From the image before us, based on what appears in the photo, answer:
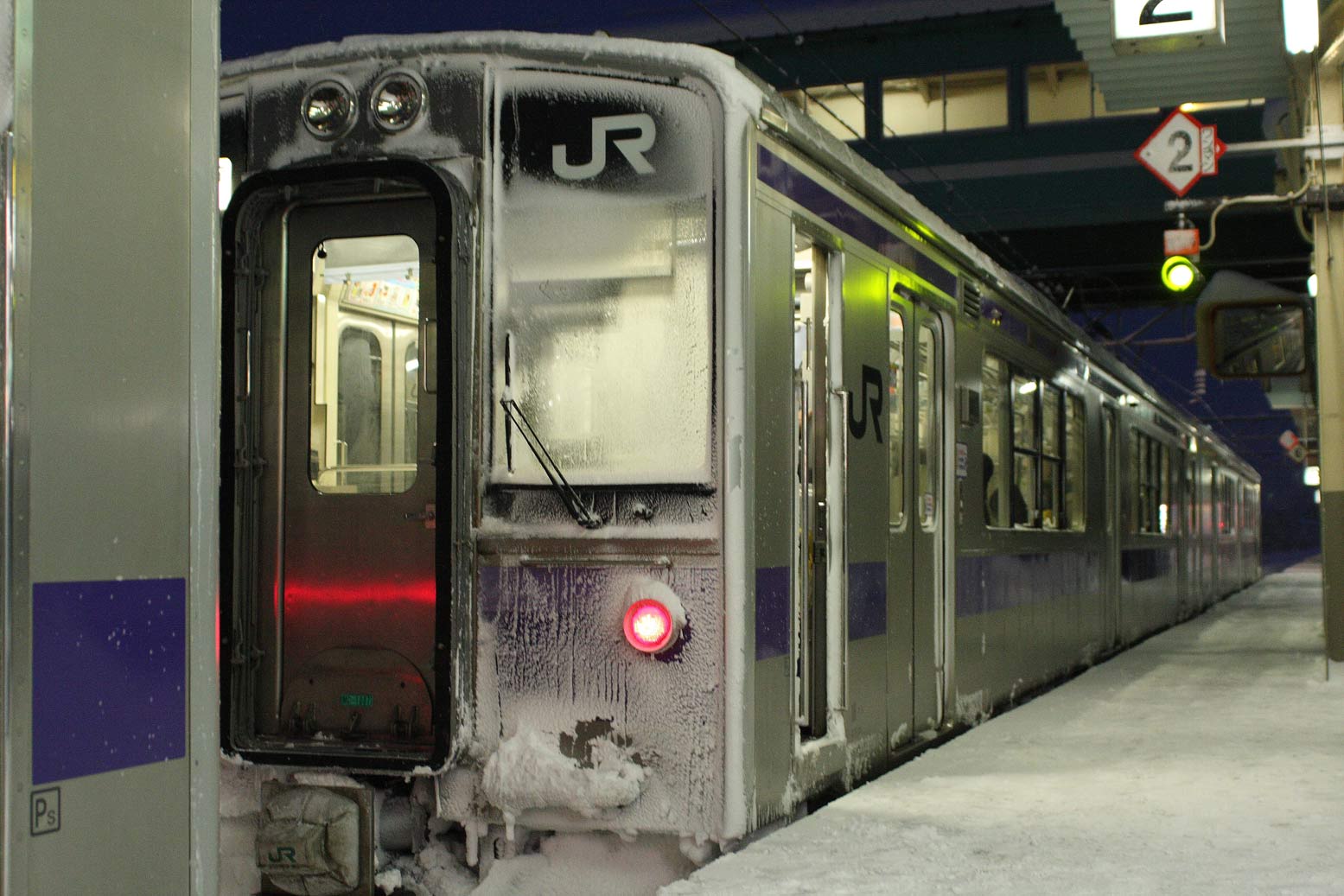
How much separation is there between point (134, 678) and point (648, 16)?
1266 inches

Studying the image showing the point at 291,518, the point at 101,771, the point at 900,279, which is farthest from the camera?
the point at 900,279

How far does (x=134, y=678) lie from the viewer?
270cm

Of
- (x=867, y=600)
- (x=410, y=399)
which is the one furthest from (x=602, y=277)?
(x=867, y=600)

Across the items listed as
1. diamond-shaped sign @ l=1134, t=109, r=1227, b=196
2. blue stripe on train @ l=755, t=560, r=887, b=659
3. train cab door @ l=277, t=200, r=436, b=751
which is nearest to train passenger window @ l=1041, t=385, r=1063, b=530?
diamond-shaped sign @ l=1134, t=109, r=1227, b=196

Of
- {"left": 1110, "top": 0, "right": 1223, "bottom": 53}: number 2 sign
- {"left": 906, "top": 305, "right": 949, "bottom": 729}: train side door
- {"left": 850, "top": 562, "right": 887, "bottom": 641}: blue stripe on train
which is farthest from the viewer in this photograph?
{"left": 1110, "top": 0, "right": 1223, "bottom": 53}: number 2 sign

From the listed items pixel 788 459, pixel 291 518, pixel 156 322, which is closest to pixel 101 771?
pixel 156 322

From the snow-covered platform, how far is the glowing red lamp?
639mm

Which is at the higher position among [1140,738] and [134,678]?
[134,678]

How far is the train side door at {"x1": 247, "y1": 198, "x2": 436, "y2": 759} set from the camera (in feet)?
15.9

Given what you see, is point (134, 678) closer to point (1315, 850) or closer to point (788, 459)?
point (788, 459)

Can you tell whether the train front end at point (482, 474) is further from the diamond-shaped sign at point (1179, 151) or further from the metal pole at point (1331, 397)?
the metal pole at point (1331, 397)

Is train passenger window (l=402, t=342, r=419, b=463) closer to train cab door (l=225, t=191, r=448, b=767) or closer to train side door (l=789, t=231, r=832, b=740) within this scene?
train cab door (l=225, t=191, r=448, b=767)

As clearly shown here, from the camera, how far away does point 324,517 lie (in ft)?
16.2

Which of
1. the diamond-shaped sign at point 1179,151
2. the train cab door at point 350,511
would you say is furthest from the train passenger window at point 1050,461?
the train cab door at point 350,511
